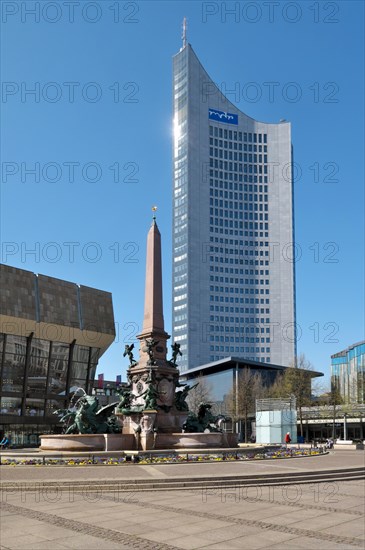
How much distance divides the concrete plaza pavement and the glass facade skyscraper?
473 ft

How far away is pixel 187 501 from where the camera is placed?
15.7m

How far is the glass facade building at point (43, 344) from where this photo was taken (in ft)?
239

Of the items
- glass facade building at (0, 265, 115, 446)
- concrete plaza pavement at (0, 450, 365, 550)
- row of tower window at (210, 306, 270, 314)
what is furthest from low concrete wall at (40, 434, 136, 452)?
row of tower window at (210, 306, 270, 314)

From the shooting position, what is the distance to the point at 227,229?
177500 mm

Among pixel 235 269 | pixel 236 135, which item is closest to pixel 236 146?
pixel 236 135

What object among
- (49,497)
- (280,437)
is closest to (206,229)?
(280,437)

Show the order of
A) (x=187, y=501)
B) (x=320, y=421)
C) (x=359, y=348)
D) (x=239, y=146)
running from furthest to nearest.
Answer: (x=239, y=146) < (x=359, y=348) < (x=320, y=421) < (x=187, y=501)

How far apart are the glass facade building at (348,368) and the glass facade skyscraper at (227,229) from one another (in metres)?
36.5

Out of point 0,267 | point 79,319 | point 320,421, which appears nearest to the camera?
point 0,267

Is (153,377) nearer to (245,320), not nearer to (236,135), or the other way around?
(245,320)

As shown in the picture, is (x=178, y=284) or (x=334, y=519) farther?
(x=178, y=284)

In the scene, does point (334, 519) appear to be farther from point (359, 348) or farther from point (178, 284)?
point (178, 284)

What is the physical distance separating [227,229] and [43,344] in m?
107

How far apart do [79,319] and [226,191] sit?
108 meters
